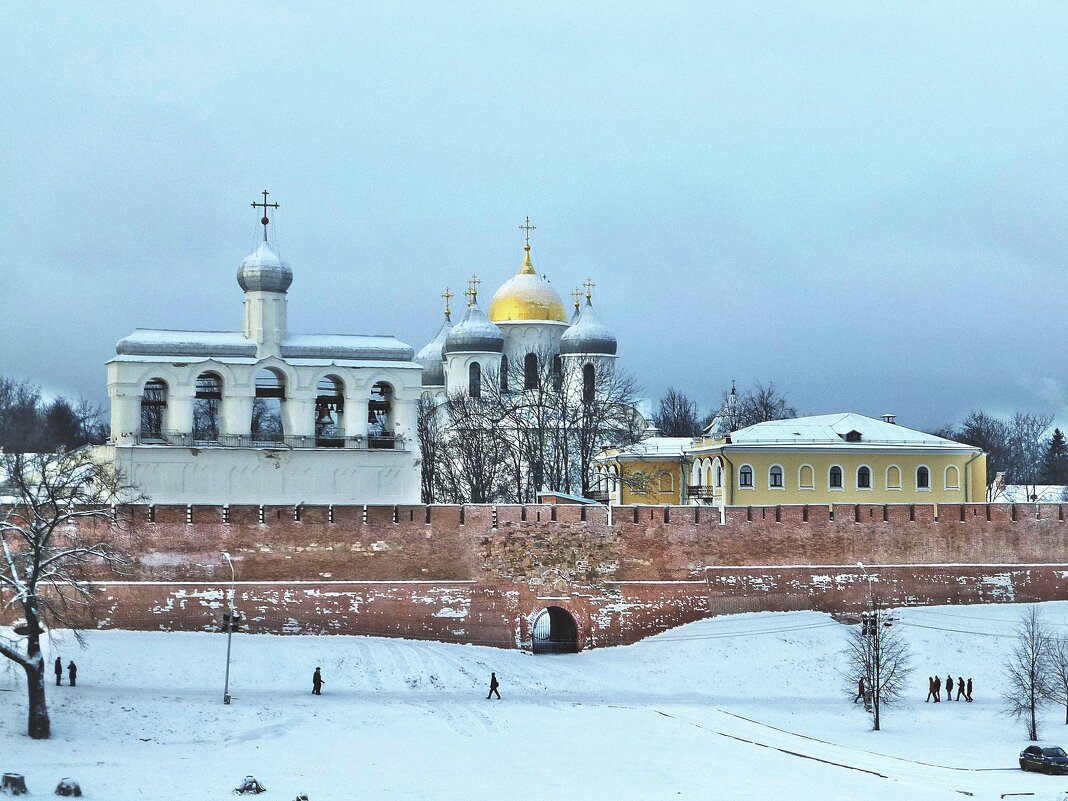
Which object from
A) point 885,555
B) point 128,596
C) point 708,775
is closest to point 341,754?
point 708,775

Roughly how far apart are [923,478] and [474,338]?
18.7 meters

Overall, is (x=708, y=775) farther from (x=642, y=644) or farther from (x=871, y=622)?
(x=642, y=644)

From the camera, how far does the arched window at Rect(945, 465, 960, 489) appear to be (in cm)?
4641

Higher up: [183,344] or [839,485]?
[183,344]

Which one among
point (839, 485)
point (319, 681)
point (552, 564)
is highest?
point (839, 485)

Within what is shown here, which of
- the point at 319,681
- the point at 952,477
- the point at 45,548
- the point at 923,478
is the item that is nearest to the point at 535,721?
the point at 319,681

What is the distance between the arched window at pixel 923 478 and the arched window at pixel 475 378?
1805 cm

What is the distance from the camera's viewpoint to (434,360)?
63656 mm

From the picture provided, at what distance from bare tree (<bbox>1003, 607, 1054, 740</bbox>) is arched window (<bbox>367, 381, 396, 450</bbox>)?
47.4 feet

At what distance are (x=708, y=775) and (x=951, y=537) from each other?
1368 cm

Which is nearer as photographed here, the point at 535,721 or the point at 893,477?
the point at 535,721

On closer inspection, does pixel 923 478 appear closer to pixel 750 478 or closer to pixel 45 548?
pixel 750 478

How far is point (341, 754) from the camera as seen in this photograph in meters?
27.7

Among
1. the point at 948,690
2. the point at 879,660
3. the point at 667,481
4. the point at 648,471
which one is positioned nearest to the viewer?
the point at 879,660
